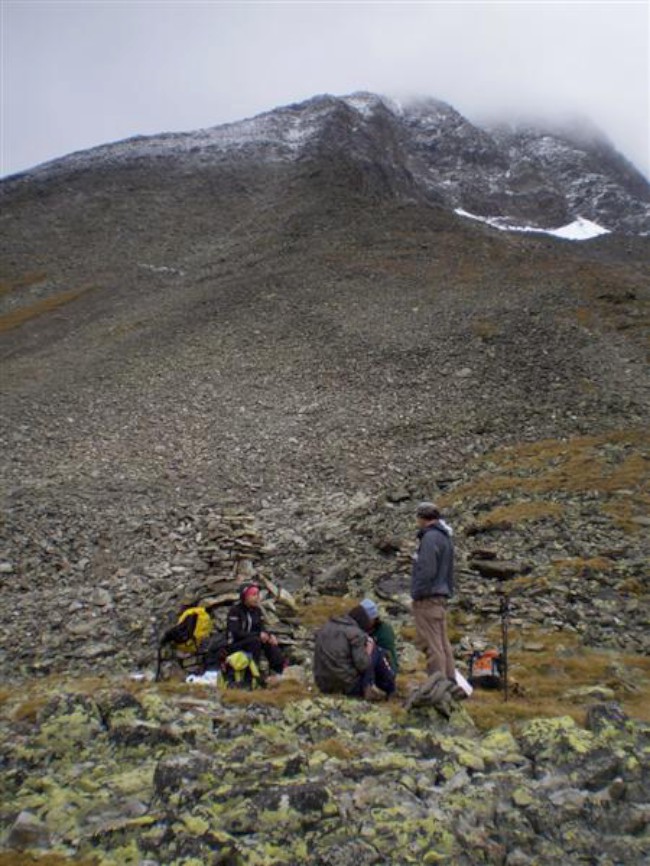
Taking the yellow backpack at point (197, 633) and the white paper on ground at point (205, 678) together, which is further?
the yellow backpack at point (197, 633)

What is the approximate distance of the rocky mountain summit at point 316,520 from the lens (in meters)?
6.91

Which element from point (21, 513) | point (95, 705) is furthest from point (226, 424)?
point (95, 705)

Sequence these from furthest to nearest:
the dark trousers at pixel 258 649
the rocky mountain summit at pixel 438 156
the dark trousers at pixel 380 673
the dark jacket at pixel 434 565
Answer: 1. the rocky mountain summit at pixel 438 156
2. the dark trousers at pixel 258 649
3. the dark jacket at pixel 434 565
4. the dark trousers at pixel 380 673

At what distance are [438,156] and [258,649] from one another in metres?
134

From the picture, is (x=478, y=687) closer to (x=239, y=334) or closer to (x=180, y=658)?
(x=180, y=658)

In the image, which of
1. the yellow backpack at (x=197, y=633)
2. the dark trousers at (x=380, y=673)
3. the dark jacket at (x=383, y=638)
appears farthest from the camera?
the yellow backpack at (x=197, y=633)

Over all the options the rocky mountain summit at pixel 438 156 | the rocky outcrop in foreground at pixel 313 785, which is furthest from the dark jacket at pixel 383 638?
the rocky mountain summit at pixel 438 156

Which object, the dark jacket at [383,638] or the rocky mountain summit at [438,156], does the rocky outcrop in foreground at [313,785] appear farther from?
the rocky mountain summit at [438,156]

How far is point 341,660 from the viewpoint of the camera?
9773mm

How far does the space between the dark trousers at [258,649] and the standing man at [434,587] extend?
8.11 ft

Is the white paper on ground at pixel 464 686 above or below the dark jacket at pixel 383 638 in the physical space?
below

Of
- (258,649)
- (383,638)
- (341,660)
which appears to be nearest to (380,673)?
(341,660)

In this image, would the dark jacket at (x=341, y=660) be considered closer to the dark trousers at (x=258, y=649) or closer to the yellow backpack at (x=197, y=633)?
the dark trousers at (x=258, y=649)

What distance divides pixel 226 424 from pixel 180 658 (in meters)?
17.5
